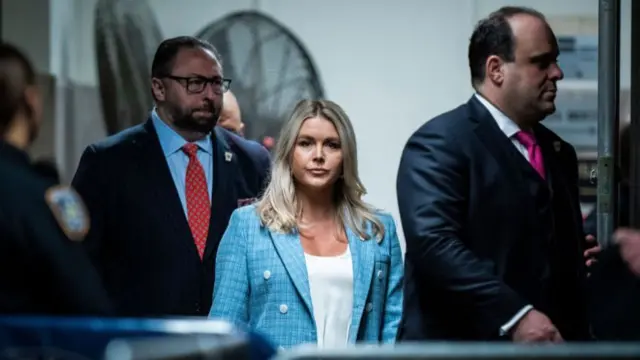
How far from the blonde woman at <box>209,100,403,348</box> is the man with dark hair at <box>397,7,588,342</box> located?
0.25 m

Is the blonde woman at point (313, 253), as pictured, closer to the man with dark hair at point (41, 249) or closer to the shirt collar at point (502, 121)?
the shirt collar at point (502, 121)

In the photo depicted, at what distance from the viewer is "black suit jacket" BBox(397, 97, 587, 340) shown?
10.0ft

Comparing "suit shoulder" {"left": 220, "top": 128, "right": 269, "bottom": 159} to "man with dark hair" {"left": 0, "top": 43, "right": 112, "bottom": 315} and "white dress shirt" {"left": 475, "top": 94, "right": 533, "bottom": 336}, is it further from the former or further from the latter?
"man with dark hair" {"left": 0, "top": 43, "right": 112, "bottom": 315}

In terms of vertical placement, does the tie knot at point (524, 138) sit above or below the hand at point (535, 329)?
above

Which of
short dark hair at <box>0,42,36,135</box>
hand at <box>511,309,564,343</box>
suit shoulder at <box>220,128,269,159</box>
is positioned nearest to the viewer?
short dark hair at <box>0,42,36,135</box>

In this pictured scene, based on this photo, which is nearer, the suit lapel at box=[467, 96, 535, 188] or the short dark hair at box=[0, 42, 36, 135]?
the short dark hair at box=[0, 42, 36, 135]

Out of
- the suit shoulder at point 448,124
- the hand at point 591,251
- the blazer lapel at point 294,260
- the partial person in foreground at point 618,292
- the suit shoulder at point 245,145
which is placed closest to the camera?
the partial person in foreground at point 618,292

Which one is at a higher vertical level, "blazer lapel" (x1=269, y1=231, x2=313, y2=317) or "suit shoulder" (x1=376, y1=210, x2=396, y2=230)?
"suit shoulder" (x1=376, y1=210, x2=396, y2=230)

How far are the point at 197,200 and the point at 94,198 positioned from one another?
321mm

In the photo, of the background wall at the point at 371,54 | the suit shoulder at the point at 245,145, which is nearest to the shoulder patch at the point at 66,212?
the suit shoulder at the point at 245,145

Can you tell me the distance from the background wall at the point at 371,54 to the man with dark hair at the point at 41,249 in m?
2.21

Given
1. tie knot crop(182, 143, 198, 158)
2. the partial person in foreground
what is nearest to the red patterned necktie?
tie knot crop(182, 143, 198, 158)

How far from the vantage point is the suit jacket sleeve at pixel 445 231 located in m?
3.02

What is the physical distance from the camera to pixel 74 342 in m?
1.94
